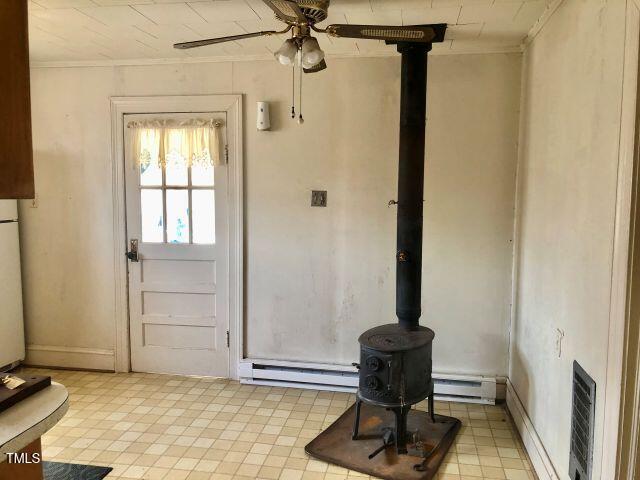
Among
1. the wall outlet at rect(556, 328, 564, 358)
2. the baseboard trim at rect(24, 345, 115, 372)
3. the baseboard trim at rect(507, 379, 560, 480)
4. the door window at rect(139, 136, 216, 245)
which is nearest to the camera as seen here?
the wall outlet at rect(556, 328, 564, 358)

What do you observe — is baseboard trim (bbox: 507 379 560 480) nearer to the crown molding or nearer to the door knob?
the crown molding

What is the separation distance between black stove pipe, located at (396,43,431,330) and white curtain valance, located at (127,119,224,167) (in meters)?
1.42

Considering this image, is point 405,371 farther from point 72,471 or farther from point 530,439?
point 72,471

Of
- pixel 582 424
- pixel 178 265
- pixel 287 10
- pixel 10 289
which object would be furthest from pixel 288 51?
pixel 10 289

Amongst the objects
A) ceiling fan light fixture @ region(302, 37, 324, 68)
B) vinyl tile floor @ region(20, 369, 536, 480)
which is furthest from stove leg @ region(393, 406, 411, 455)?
ceiling fan light fixture @ region(302, 37, 324, 68)

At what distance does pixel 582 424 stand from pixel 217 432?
1940mm

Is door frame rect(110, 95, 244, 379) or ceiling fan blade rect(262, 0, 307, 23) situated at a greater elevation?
ceiling fan blade rect(262, 0, 307, 23)

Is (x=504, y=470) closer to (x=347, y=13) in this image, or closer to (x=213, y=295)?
(x=213, y=295)

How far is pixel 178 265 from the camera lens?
352cm

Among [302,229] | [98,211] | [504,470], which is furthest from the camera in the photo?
[98,211]

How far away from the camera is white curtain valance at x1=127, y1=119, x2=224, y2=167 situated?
11.0ft

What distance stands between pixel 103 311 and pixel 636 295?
348 cm

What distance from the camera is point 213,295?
3502 mm

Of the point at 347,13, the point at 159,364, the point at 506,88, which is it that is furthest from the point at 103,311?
the point at 506,88
